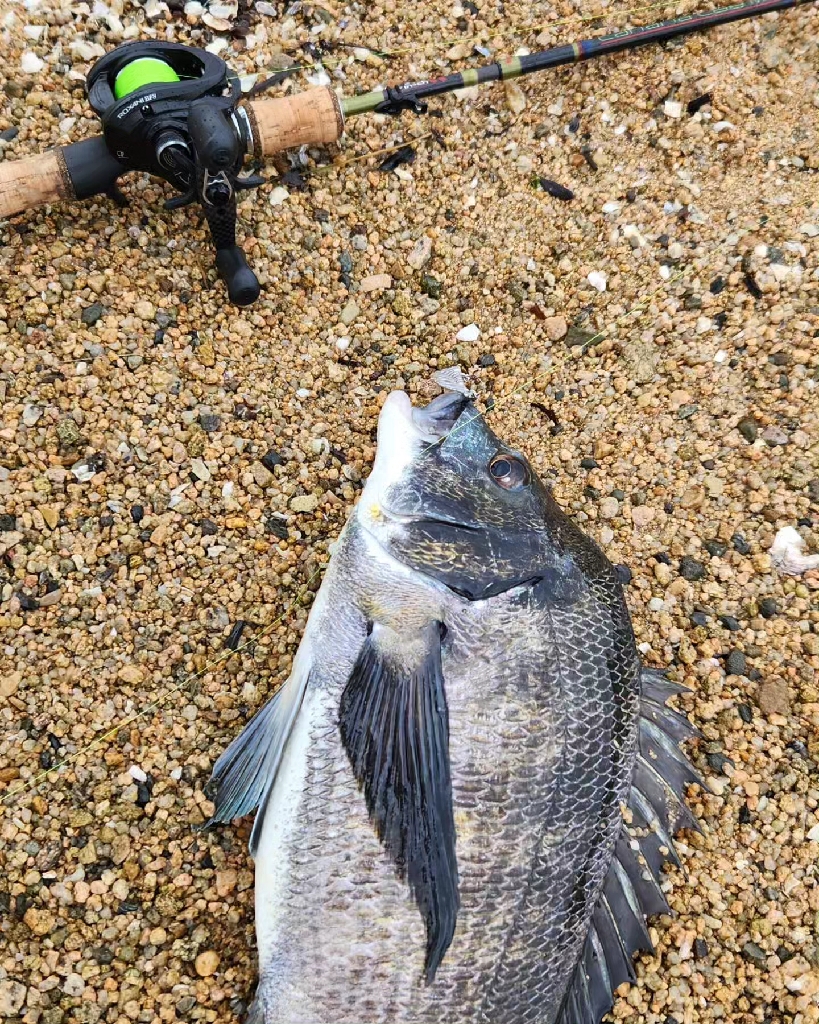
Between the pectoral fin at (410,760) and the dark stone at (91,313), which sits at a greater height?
the dark stone at (91,313)

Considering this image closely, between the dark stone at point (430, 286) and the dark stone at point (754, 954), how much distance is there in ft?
9.44

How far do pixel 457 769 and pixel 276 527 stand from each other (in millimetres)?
1262

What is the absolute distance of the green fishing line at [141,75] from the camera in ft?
9.11

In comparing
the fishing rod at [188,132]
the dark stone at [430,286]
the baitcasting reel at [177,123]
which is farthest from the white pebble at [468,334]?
the baitcasting reel at [177,123]

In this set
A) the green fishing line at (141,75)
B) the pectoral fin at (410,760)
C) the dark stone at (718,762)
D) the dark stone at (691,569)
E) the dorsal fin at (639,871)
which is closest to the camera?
the pectoral fin at (410,760)

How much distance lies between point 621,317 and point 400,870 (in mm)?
2519

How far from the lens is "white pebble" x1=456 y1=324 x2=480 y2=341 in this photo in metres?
3.37

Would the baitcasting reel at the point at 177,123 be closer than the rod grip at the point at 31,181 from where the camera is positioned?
Yes

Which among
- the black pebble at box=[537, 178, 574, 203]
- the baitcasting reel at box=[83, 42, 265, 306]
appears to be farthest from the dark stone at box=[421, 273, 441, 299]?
the baitcasting reel at box=[83, 42, 265, 306]

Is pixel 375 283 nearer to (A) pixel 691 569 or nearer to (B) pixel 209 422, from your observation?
(B) pixel 209 422

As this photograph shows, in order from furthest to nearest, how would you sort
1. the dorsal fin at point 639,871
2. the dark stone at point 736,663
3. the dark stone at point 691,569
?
the dark stone at point 691,569 < the dark stone at point 736,663 < the dorsal fin at point 639,871

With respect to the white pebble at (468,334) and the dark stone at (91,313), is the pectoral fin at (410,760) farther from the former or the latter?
the dark stone at (91,313)

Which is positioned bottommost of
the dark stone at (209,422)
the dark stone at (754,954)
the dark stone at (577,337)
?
the dark stone at (754,954)

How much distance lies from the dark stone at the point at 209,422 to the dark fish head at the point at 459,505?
77 centimetres
